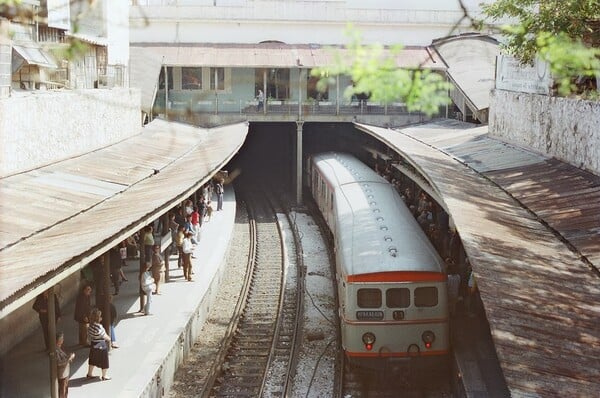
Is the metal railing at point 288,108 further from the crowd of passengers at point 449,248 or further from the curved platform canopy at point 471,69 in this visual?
A: the crowd of passengers at point 449,248

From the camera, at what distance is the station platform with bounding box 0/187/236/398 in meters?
12.1

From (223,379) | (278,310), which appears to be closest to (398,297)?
(223,379)

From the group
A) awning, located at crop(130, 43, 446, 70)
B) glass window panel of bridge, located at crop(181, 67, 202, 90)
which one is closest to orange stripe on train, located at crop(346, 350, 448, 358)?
awning, located at crop(130, 43, 446, 70)

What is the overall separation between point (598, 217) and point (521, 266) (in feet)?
10.0

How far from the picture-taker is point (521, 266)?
9852mm

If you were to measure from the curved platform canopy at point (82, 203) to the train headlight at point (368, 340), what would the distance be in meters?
3.96

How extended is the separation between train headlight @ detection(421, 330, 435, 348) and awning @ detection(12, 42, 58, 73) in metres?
10.3

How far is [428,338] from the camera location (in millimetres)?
13586

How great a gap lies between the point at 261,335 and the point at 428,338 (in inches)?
174

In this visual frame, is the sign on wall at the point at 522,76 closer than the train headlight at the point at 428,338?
No

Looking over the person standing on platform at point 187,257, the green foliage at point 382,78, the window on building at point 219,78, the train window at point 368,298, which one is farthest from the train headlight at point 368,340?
the window on building at point 219,78

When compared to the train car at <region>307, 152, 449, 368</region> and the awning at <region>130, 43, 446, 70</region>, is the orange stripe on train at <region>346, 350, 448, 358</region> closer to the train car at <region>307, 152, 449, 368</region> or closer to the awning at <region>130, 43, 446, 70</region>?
the train car at <region>307, 152, 449, 368</region>

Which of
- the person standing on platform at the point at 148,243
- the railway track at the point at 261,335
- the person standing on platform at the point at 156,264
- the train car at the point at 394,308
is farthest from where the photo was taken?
the person standing on platform at the point at 148,243

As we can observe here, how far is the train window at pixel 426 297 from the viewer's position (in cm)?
1359
